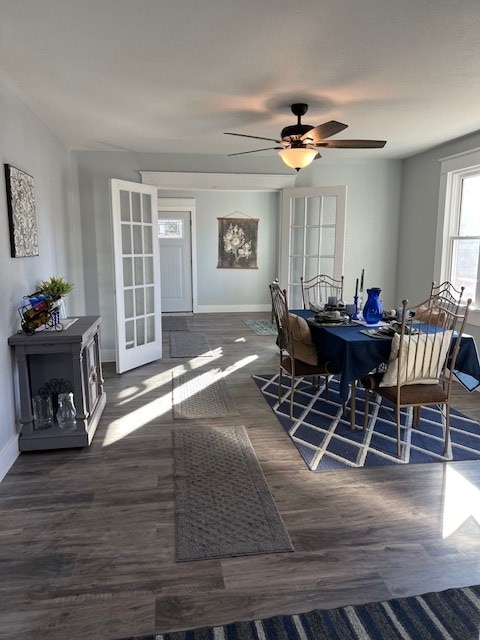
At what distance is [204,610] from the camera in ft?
5.71

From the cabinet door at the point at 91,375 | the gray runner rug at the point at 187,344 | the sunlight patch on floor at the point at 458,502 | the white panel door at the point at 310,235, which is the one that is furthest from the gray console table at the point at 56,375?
the white panel door at the point at 310,235

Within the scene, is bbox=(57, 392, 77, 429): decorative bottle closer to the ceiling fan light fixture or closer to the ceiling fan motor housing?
the ceiling fan light fixture

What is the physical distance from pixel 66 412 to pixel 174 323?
479 cm

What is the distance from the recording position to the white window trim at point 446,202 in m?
4.66

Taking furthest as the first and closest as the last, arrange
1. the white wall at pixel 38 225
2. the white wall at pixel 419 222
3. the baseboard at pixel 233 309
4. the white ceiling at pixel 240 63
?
the baseboard at pixel 233 309 < the white wall at pixel 419 222 < the white wall at pixel 38 225 < the white ceiling at pixel 240 63

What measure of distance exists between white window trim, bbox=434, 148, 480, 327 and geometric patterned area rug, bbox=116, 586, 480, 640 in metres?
3.96

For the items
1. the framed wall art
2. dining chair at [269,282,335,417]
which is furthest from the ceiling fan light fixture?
the framed wall art

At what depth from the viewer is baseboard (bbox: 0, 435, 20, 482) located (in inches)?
107

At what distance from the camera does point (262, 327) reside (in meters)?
7.40

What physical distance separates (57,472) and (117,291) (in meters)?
2.40

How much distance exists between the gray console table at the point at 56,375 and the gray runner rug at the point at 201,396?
0.82 meters

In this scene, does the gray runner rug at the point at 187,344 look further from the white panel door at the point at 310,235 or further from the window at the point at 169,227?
the window at the point at 169,227

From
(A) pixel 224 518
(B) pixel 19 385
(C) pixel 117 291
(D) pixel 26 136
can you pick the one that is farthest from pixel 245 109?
(A) pixel 224 518

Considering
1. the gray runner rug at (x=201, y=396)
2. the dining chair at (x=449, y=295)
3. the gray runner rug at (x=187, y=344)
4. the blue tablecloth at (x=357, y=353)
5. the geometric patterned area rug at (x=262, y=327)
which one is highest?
the dining chair at (x=449, y=295)
